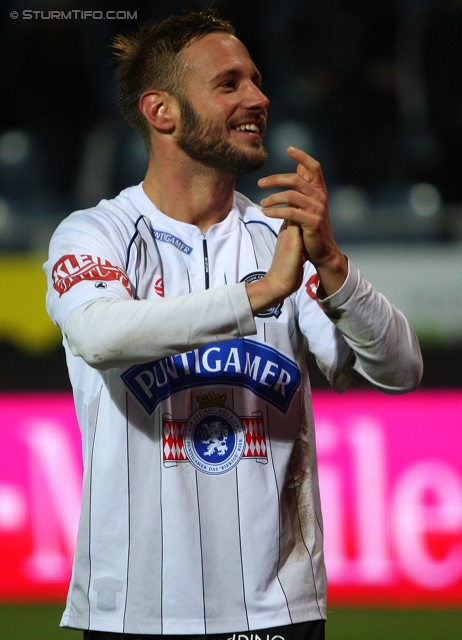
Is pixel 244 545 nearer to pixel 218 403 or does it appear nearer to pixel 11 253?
pixel 218 403

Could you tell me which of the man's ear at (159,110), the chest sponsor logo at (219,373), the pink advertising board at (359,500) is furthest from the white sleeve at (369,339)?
the pink advertising board at (359,500)

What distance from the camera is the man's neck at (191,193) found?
67.7 inches

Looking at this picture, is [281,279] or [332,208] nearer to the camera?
[281,279]

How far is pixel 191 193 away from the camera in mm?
1729

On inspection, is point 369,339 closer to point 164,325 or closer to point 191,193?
point 164,325

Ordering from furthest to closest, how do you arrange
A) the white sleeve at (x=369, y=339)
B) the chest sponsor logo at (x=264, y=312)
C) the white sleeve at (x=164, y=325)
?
the chest sponsor logo at (x=264, y=312), the white sleeve at (x=369, y=339), the white sleeve at (x=164, y=325)

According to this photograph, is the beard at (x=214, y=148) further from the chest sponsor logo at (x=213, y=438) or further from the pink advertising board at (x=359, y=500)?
the pink advertising board at (x=359, y=500)

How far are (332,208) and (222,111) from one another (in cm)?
270

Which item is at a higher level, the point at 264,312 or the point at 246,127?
the point at 246,127

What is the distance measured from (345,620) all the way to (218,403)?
1782 mm

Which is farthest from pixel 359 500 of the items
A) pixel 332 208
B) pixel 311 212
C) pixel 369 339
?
pixel 311 212

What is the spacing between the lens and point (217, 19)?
6.16 ft

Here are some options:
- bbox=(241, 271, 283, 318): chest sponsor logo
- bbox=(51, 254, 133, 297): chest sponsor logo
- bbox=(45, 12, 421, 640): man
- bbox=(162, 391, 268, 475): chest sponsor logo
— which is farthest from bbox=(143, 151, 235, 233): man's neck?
bbox=(162, 391, 268, 475): chest sponsor logo

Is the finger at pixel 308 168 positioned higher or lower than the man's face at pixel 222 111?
lower
